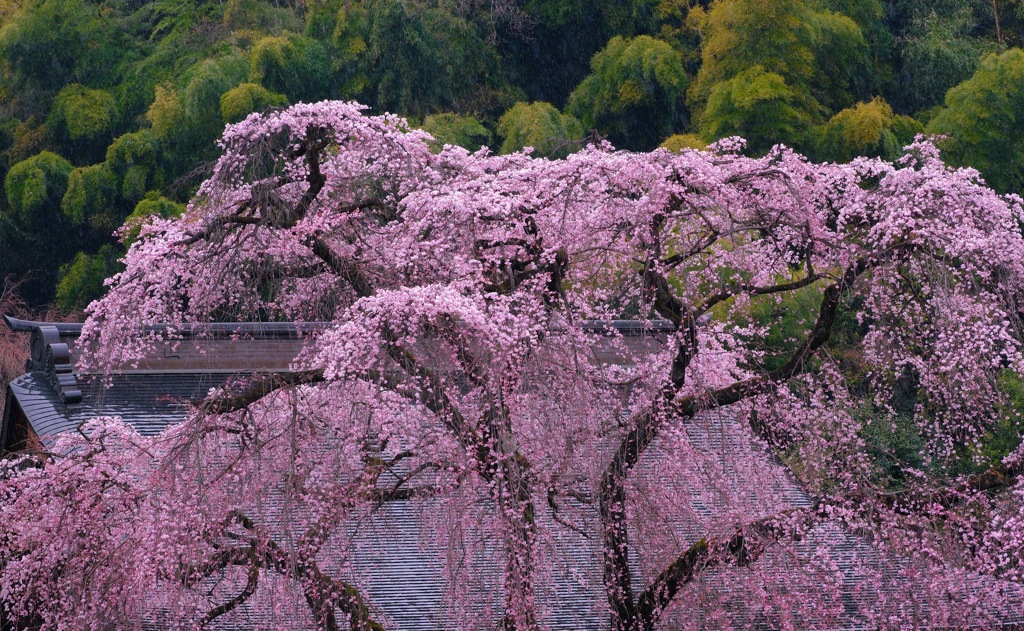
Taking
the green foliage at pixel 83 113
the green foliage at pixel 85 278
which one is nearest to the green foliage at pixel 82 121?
the green foliage at pixel 83 113

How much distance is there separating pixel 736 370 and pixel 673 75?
11.2 meters

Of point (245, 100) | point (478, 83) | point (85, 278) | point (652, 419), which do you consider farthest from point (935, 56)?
point (652, 419)

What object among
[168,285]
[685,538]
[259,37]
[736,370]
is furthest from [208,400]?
[259,37]

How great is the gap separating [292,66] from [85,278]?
4290mm

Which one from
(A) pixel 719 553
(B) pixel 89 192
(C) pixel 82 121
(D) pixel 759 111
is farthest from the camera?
(C) pixel 82 121

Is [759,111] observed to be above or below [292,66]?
below

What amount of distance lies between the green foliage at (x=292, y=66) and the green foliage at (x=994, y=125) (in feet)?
27.8

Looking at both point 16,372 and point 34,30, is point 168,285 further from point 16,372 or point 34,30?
point 34,30

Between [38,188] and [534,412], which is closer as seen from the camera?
[534,412]

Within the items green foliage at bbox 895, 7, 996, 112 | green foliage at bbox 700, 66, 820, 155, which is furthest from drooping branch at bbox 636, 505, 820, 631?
green foliage at bbox 895, 7, 996, 112

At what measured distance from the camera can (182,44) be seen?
63.5 feet

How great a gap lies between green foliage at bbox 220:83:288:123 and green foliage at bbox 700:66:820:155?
558cm

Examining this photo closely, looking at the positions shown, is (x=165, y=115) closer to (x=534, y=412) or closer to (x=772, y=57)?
(x=772, y=57)

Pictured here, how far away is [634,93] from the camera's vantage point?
17297 mm
